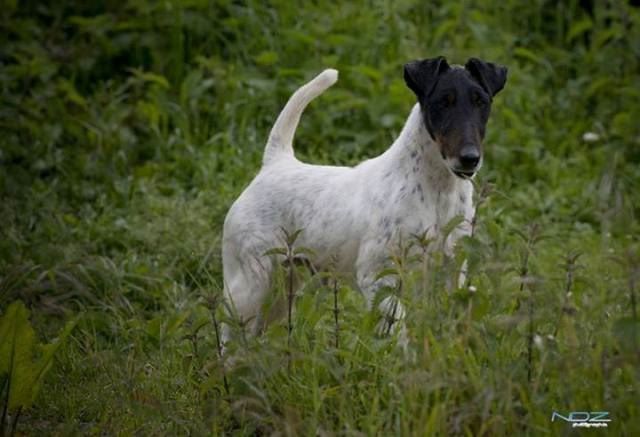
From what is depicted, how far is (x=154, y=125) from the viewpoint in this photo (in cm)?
877

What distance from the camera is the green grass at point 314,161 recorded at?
410 cm

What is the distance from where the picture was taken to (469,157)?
497 cm

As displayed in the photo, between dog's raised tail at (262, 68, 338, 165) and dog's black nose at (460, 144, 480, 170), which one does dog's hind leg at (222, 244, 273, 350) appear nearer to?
dog's raised tail at (262, 68, 338, 165)

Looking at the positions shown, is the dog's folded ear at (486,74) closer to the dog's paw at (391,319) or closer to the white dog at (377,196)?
the white dog at (377,196)

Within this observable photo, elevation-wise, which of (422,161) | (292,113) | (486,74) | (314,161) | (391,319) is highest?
(486,74)

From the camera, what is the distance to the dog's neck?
5.33 meters

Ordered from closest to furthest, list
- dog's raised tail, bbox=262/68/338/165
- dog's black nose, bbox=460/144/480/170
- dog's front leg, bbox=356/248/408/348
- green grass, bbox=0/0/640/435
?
green grass, bbox=0/0/640/435 → dog's front leg, bbox=356/248/408/348 → dog's black nose, bbox=460/144/480/170 → dog's raised tail, bbox=262/68/338/165

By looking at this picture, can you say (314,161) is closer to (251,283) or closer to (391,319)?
(251,283)

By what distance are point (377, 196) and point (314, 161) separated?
9.75ft

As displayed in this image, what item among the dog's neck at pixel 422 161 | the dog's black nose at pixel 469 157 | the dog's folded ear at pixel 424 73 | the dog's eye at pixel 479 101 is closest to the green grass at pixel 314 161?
the dog's black nose at pixel 469 157

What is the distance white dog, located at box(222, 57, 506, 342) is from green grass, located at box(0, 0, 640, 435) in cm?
24

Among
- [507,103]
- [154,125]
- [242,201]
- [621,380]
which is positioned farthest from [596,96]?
[621,380]

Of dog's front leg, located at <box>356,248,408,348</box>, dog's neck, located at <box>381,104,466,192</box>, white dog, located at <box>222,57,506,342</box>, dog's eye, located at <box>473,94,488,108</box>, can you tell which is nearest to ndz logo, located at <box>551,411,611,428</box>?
dog's front leg, located at <box>356,248,408,348</box>

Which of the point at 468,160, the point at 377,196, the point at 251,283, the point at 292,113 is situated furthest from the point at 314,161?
the point at 468,160
